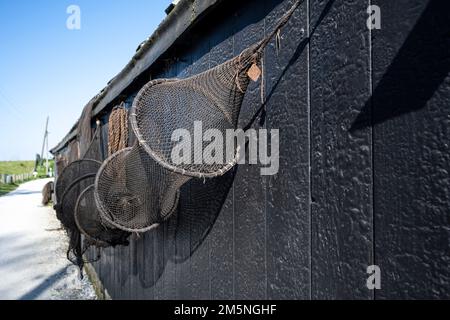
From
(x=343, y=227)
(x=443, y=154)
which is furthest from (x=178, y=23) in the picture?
(x=443, y=154)

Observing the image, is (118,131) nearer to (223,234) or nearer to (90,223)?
(90,223)

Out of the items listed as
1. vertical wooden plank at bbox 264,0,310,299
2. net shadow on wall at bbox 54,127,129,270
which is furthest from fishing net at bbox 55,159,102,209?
vertical wooden plank at bbox 264,0,310,299

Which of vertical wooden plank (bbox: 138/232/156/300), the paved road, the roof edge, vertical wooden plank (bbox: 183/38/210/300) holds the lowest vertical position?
the paved road

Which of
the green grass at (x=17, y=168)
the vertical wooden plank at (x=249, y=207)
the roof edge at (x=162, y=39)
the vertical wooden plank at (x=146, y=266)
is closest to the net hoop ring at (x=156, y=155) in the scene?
the vertical wooden plank at (x=249, y=207)

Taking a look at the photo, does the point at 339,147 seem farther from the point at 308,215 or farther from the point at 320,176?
the point at 308,215

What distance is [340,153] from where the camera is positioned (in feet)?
4.13

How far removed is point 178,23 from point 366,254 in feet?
6.27

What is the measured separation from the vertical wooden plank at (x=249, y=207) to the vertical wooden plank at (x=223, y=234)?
66 millimetres

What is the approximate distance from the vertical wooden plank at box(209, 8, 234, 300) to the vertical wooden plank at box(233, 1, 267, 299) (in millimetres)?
66

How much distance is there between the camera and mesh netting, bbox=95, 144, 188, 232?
1.98 metres

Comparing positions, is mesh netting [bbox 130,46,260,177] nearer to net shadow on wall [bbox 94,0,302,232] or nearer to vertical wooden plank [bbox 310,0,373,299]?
net shadow on wall [bbox 94,0,302,232]

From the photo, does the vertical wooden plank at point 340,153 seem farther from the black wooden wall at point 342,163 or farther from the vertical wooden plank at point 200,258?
the vertical wooden plank at point 200,258

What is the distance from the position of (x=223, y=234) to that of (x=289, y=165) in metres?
0.75

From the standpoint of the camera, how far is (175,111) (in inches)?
66.6
